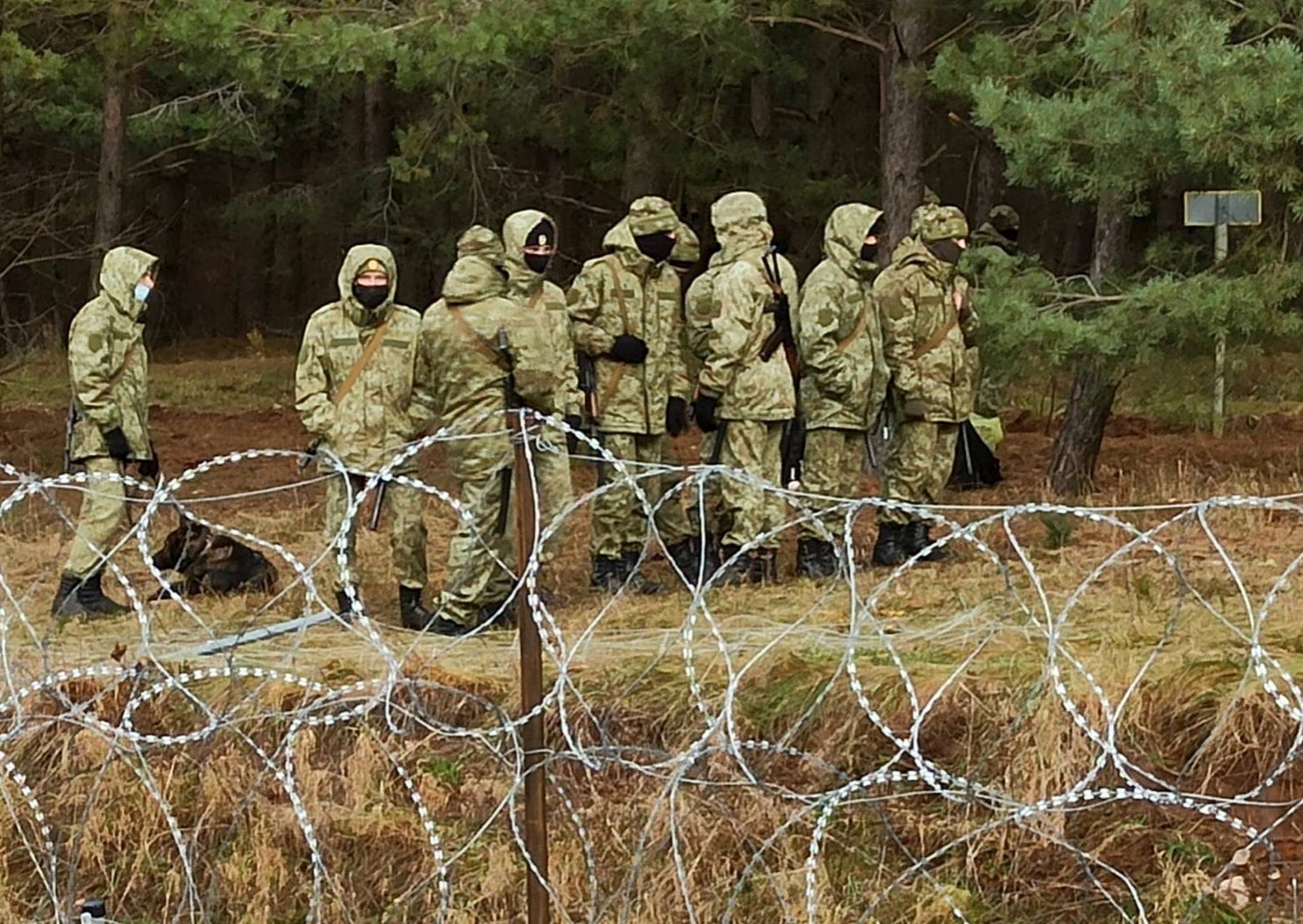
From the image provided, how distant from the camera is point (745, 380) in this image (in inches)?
351

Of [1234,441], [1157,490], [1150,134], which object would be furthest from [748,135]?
[1150,134]

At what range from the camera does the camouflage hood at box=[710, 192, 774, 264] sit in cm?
901

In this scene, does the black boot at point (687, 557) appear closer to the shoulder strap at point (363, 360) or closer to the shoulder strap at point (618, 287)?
the shoulder strap at point (618, 287)

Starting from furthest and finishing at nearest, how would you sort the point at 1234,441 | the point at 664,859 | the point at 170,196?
the point at 170,196 → the point at 1234,441 → the point at 664,859

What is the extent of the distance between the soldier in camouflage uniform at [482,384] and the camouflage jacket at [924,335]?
190 centimetres

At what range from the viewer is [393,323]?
8430 mm

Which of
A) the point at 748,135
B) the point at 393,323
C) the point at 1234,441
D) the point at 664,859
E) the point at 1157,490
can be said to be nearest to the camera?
the point at 664,859

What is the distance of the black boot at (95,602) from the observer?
868 centimetres

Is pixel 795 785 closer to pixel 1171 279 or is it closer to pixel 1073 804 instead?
pixel 1073 804

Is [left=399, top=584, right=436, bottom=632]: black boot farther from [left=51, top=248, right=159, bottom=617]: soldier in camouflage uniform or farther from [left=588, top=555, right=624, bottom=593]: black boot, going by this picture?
[left=51, top=248, right=159, bottom=617]: soldier in camouflage uniform

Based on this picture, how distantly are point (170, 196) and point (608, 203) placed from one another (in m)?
8.03

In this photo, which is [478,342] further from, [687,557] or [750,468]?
[687,557]

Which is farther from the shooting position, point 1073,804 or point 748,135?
point 748,135

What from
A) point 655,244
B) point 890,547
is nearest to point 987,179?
point 890,547
